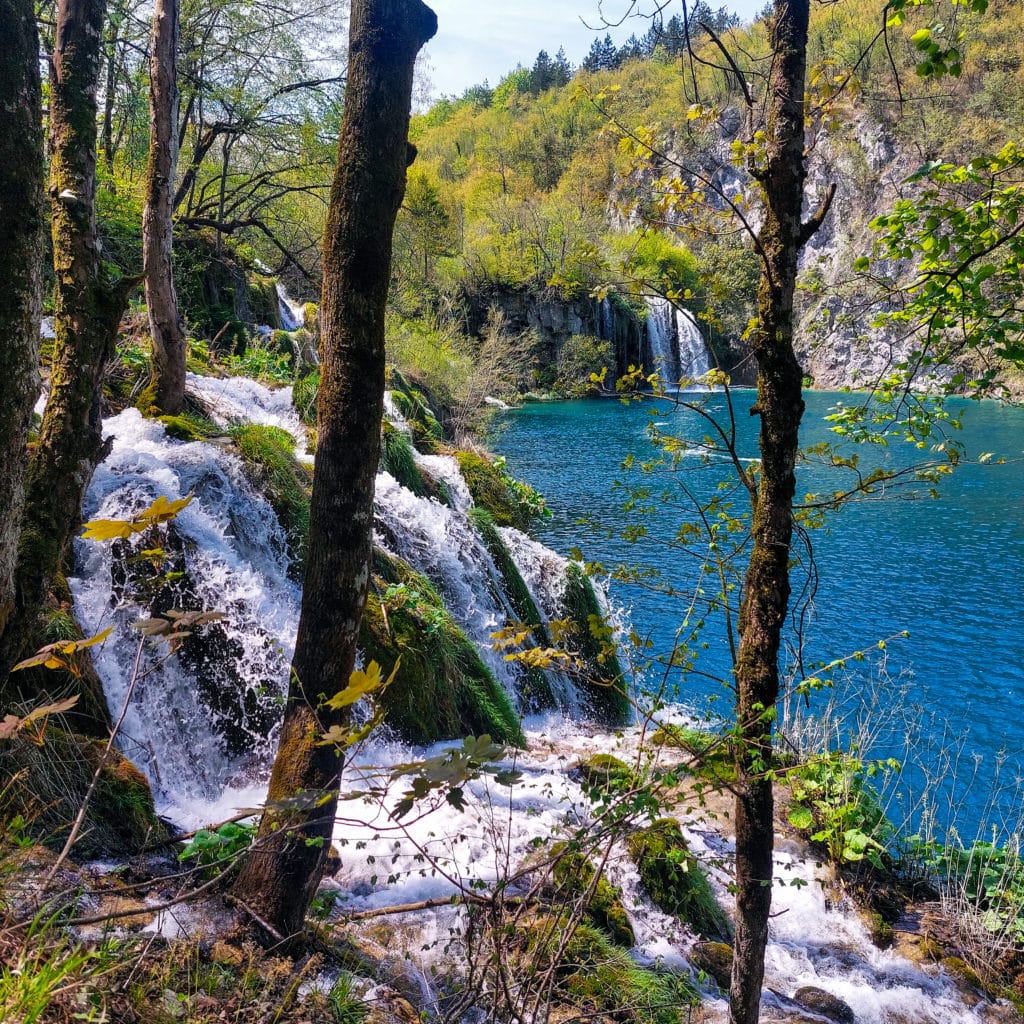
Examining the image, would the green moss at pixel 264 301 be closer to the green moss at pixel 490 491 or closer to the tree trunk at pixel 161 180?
the green moss at pixel 490 491

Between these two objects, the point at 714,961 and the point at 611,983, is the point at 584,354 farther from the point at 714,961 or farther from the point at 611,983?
the point at 611,983

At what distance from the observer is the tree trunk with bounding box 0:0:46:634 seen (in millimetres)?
2305

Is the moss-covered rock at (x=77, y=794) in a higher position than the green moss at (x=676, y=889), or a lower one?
higher

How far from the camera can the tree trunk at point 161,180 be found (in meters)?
6.07

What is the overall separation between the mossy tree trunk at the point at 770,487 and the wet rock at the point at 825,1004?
1.98 metres

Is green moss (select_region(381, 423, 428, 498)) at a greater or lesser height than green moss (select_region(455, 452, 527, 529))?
greater

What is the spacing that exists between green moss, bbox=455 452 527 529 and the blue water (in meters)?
1.45

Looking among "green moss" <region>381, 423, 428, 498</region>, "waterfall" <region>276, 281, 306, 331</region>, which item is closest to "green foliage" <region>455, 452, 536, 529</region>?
"green moss" <region>381, 423, 428, 498</region>

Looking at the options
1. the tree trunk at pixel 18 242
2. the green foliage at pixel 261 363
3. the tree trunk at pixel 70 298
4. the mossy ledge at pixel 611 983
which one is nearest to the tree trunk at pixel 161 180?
the tree trunk at pixel 70 298

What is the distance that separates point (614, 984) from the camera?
3.49 meters

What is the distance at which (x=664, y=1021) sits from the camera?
3.33 m

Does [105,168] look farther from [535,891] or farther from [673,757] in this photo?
[535,891]

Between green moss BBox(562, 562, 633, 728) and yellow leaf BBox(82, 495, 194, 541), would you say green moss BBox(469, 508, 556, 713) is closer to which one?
green moss BBox(562, 562, 633, 728)

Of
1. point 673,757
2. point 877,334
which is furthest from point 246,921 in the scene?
point 877,334
